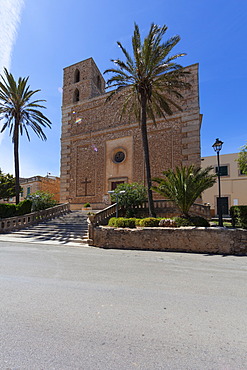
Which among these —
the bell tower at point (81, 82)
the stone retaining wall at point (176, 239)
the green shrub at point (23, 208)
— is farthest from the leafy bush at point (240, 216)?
the bell tower at point (81, 82)

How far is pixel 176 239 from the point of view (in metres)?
8.91

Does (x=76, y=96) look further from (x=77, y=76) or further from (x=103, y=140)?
(x=103, y=140)

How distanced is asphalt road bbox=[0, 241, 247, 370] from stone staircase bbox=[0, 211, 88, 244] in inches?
254

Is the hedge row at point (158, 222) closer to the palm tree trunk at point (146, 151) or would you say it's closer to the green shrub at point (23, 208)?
the palm tree trunk at point (146, 151)

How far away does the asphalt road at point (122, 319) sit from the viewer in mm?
2092

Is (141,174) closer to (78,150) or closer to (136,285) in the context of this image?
(78,150)

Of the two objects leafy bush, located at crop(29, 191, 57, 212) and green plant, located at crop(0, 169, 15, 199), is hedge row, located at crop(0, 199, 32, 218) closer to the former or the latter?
leafy bush, located at crop(29, 191, 57, 212)

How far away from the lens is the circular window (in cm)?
2162

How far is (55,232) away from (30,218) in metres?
4.27

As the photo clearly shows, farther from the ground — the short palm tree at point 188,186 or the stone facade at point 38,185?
the stone facade at point 38,185

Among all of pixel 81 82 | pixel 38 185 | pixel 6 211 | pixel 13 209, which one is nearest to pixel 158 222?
pixel 13 209

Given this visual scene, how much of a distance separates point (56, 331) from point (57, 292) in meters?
1.41

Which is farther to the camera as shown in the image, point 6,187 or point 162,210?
point 6,187

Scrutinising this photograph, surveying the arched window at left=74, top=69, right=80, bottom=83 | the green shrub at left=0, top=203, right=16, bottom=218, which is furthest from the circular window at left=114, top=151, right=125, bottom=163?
the arched window at left=74, top=69, right=80, bottom=83
